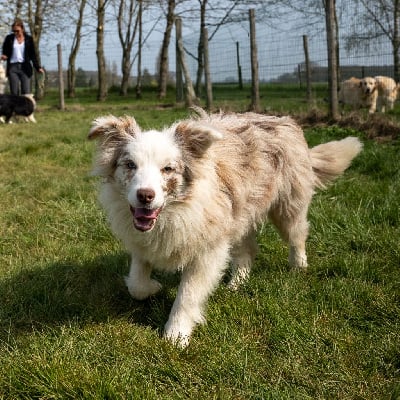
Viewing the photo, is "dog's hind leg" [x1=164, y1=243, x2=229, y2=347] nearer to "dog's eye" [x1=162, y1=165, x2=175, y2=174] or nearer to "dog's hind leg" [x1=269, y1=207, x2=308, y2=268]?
"dog's eye" [x1=162, y1=165, x2=175, y2=174]

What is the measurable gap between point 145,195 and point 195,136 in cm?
55

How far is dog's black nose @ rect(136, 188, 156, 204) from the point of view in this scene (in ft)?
7.79

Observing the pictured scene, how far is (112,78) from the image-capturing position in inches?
1426

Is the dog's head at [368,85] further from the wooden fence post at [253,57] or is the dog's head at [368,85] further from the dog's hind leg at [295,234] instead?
the dog's hind leg at [295,234]

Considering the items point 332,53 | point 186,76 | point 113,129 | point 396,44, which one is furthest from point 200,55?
point 113,129

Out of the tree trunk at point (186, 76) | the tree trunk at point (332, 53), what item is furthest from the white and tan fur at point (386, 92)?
the tree trunk at point (186, 76)

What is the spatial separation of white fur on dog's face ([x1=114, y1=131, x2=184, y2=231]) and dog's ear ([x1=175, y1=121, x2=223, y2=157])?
0.23ft

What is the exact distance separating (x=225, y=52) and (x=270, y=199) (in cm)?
1451

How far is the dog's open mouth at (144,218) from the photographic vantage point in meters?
2.48

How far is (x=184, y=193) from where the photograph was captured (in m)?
2.72

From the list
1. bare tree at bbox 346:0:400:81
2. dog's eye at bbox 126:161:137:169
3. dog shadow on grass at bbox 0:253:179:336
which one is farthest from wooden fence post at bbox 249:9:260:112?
dog's eye at bbox 126:161:137:169

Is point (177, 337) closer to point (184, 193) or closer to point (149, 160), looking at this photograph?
point (184, 193)

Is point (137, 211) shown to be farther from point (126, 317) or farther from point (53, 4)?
point (53, 4)

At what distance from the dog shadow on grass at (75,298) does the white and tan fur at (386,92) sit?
1074 cm
